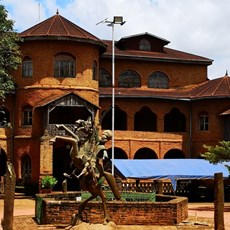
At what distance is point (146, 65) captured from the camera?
1806 inches

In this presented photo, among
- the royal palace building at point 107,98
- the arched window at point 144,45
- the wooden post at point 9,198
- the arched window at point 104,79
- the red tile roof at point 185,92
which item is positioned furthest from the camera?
the arched window at point 144,45

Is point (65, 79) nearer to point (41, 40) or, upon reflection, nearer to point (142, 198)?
point (41, 40)

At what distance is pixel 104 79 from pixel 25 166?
10.9m

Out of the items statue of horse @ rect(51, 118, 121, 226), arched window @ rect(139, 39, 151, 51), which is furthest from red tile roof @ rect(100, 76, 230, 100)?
statue of horse @ rect(51, 118, 121, 226)

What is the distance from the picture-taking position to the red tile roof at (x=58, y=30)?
37.7 metres

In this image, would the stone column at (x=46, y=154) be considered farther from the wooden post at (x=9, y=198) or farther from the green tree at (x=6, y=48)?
the wooden post at (x=9, y=198)

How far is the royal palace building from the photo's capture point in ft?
123

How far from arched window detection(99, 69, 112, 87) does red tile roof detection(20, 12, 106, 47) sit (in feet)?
17.3

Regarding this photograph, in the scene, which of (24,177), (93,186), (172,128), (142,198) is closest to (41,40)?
(24,177)

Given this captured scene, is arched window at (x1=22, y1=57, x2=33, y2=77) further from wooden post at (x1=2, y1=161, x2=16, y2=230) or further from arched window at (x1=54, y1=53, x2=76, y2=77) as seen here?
wooden post at (x1=2, y1=161, x2=16, y2=230)

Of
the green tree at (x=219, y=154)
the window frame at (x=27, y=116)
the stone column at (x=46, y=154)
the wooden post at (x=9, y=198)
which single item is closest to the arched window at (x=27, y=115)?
the window frame at (x=27, y=116)

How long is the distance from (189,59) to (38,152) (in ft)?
54.4

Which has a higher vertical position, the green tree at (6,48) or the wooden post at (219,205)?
the green tree at (6,48)

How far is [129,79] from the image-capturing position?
149 ft
